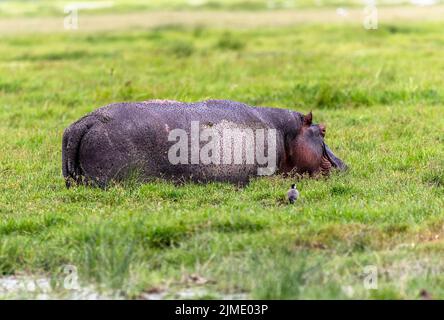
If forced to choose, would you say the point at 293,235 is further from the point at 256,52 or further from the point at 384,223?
the point at 256,52

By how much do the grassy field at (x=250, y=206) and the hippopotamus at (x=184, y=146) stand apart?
0.24 m

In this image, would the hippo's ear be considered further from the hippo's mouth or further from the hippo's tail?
the hippo's tail

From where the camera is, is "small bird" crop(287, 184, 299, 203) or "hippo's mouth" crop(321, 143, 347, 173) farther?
"hippo's mouth" crop(321, 143, 347, 173)

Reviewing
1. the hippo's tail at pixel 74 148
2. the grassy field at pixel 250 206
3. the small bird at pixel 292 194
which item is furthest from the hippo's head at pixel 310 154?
the hippo's tail at pixel 74 148

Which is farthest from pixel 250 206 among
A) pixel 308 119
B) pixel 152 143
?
pixel 308 119

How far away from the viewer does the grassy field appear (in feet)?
22.2

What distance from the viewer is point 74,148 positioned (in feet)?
30.7

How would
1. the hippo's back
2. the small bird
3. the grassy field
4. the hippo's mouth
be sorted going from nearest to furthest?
the grassy field
the small bird
the hippo's back
the hippo's mouth

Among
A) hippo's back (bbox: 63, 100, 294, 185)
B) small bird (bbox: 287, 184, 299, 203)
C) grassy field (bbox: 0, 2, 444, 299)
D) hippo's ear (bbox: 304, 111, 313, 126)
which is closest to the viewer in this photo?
grassy field (bbox: 0, 2, 444, 299)

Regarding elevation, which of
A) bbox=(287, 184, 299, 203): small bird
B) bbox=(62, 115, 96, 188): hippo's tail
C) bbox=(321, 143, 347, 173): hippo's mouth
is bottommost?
bbox=(321, 143, 347, 173): hippo's mouth

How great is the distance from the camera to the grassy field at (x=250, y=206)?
6.77m

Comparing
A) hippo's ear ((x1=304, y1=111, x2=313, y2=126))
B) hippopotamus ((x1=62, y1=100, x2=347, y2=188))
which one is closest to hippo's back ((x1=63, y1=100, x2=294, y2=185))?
hippopotamus ((x1=62, y1=100, x2=347, y2=188))

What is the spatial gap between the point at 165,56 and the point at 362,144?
9774 mm

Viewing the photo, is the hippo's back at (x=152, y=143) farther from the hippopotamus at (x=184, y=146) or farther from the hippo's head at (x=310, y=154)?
the hippo's head at (x=310, y=154)
